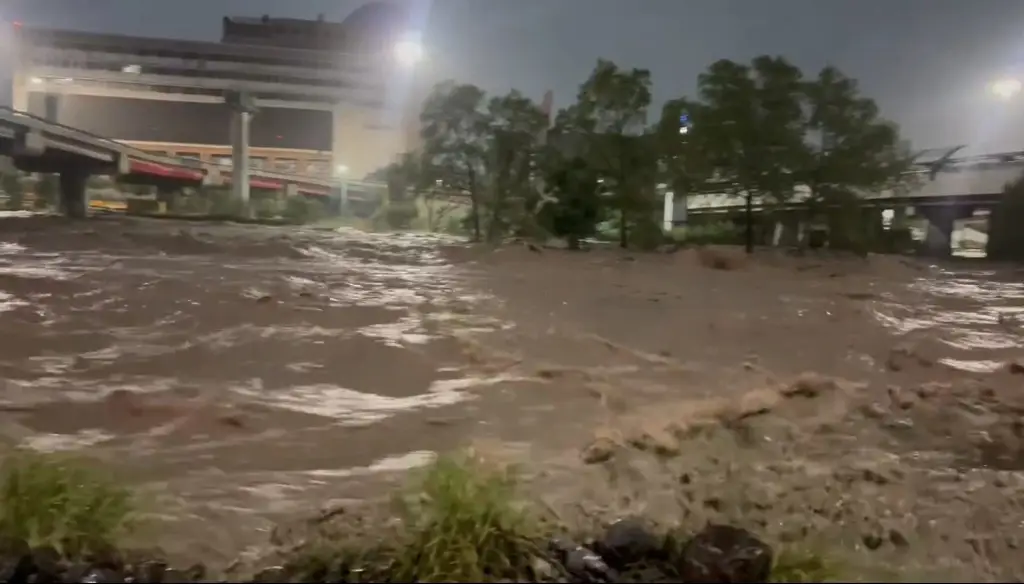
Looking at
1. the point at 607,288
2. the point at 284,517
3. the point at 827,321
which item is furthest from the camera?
the point at 607,288

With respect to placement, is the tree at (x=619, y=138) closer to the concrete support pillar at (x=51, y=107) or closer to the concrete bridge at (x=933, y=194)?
the concrete bridge at (x=933, y=194)

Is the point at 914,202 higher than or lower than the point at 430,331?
higher

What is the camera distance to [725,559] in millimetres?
1700

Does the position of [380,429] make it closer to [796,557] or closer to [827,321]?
[796,557]

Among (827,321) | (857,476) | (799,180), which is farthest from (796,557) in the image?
(799,180)

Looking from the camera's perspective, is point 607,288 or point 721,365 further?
point 607,288

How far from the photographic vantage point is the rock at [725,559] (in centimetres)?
167

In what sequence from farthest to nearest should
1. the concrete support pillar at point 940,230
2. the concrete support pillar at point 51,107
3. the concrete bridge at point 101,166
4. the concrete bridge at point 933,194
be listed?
the concrete support pillar at point 940,230
the concrete bridge at point 933,194
the concrete support pillar at point 51,107
the concrete bridge at point 101,166

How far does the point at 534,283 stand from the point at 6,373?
4.39 metres

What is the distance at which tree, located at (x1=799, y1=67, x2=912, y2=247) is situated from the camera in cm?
1034

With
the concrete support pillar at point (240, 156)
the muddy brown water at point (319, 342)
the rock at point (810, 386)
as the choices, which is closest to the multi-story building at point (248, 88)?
the concrete support pillar at point (240, 156)

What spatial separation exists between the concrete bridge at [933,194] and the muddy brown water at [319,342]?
6.92 feet

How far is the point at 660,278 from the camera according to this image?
8.11m

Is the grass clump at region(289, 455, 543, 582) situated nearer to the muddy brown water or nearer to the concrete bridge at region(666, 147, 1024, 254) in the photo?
the muddy brown water
